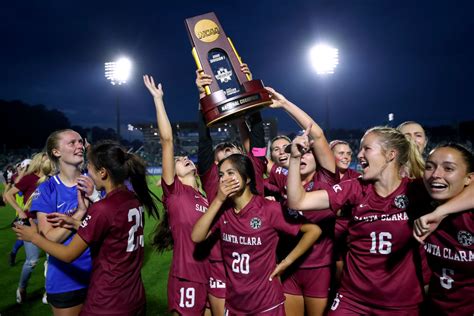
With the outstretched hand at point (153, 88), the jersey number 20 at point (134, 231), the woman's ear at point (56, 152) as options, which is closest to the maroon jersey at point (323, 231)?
the jersey number 20 at point (134, 231)

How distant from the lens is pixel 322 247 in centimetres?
326

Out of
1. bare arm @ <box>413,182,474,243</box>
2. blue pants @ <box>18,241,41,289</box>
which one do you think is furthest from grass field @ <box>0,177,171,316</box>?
bare arm @ <box>413,182,474,243</box>

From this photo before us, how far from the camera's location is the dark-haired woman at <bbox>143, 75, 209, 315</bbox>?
2943 millimetres

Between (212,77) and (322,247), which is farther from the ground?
(212,77)

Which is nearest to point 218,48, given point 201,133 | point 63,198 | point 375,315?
point 201,133

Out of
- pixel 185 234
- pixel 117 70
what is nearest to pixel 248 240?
pixel 185 234

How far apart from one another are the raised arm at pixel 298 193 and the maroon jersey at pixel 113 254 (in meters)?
1.21

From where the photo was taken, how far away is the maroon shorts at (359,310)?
100 inches

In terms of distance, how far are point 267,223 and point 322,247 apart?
83 centimetres

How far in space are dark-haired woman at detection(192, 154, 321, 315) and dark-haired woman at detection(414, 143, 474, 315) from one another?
859mm

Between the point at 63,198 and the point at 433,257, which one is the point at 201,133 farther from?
the point at 433,257

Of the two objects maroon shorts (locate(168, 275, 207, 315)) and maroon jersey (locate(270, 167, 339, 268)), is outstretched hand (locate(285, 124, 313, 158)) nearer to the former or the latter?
maroon jersey (locate(270, 167, 339, 268))

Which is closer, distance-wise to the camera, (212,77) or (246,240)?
(246,240)

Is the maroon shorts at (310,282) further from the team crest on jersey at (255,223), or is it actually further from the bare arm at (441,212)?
the bare arm at (441,212)
